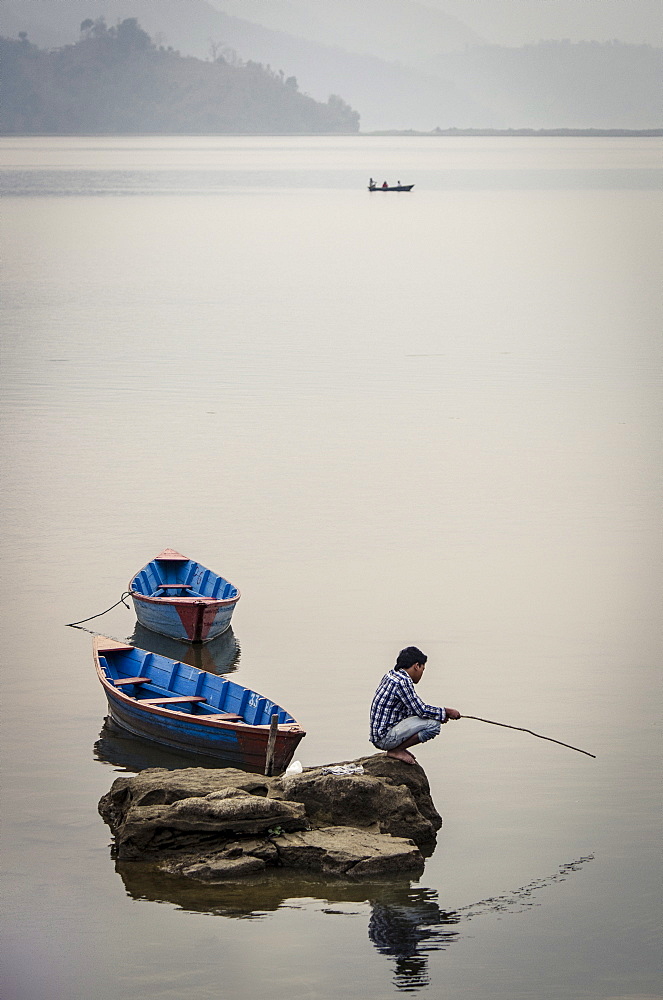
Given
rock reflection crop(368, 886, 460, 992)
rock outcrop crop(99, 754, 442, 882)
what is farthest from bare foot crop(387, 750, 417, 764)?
rock reflection crop(368, 886, 460, 992)

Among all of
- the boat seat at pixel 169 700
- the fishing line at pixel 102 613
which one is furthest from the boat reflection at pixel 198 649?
the boat seat at pixel 169 700

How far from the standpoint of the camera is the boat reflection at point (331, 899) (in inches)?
457

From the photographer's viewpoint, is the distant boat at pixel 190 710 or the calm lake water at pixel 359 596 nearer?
the calm lake water at pixel 359 596

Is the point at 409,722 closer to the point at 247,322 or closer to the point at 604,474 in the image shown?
the point at 604,474

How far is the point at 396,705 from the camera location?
12992 millimetres

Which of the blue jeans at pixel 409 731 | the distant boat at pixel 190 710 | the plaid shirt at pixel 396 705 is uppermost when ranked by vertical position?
the plaid shirt at pixel 396 705

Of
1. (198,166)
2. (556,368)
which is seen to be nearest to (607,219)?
(556,368)

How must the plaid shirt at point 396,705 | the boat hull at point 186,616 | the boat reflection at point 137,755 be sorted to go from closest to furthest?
the plaid shirt at point 396,705 < the boat reflection at point 137,755 < the boat hull at point 186,616

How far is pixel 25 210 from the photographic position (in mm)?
101250

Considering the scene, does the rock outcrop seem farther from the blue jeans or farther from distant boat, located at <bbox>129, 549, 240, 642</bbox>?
distant boat, located at <bbox>129, 549, 240, 642</bbox>

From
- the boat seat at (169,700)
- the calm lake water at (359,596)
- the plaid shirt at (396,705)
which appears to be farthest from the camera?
the boat seat at (169,700)

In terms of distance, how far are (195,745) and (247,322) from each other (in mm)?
38021

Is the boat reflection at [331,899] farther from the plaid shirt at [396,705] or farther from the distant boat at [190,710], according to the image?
the distant boat at [190,710]

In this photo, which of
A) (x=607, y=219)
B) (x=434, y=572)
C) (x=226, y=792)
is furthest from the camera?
(x=607, y=219)
